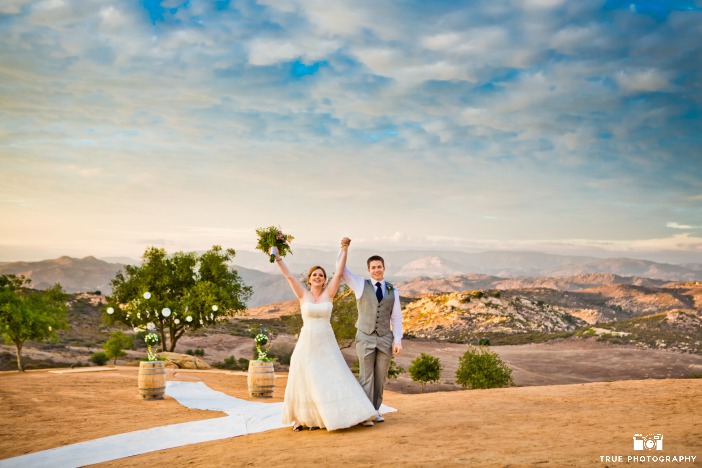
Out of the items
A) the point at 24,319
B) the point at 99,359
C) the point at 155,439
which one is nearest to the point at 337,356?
the point at 155,439

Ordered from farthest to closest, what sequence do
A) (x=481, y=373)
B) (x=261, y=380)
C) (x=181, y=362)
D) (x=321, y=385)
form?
(x=481, y=373)
(x=181, y=362)
(x=261, y=380)
(x=321, y=385)

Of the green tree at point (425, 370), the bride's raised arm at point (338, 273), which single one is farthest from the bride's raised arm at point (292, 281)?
the green tree at point (425, 370)

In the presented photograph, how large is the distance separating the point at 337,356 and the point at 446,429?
7.01ft

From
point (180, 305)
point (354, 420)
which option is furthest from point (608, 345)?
point (354, 420)

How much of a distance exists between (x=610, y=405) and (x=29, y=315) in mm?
28950

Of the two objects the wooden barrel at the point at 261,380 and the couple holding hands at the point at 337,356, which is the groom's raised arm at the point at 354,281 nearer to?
the couple holding hands at the point at 337,356

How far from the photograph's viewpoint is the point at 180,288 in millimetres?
35500

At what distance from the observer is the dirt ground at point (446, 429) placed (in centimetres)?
679

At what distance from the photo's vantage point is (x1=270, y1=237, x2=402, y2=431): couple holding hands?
891 cm

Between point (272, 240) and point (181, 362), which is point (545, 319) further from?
point (272, 240)

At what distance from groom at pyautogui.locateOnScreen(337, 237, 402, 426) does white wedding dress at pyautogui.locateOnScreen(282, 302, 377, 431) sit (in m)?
0.40

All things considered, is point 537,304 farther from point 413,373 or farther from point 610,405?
point 610,405

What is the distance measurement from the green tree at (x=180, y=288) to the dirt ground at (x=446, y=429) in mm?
16095

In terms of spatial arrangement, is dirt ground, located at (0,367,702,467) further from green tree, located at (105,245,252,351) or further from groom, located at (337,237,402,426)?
green tree, located at (105,245,252,351)
